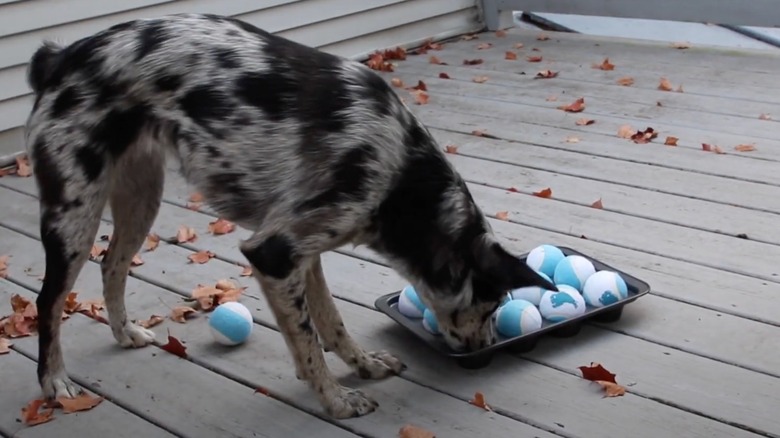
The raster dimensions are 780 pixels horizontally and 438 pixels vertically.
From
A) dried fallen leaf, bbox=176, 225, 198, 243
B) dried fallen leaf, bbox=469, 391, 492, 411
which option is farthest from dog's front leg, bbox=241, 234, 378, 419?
dried fallen leaf, bbox=176, 225, 198, 243

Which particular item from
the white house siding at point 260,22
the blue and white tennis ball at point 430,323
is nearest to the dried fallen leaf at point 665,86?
the white house siding at point 260,22

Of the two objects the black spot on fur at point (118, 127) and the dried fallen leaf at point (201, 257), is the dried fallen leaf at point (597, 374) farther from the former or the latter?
the dried fallen leaf at point (201, 257)

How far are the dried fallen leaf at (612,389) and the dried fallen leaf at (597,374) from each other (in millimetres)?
29

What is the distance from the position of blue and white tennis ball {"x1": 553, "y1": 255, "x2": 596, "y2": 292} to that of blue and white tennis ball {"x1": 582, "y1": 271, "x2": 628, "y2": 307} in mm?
41

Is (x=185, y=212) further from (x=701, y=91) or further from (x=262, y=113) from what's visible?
(x=701, y=91)

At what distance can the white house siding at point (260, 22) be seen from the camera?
18.2 ft

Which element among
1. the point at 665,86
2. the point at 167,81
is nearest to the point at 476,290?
the point at 167,81

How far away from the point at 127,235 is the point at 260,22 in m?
3.56

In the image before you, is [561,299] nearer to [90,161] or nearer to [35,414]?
[90,161]

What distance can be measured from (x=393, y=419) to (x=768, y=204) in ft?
7.04

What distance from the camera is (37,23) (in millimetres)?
5594

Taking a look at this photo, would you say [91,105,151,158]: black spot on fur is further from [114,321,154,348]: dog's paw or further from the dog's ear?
the dog's ear

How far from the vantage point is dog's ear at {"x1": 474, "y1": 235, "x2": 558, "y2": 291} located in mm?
2824

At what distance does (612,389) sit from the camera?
3012 millimetres
